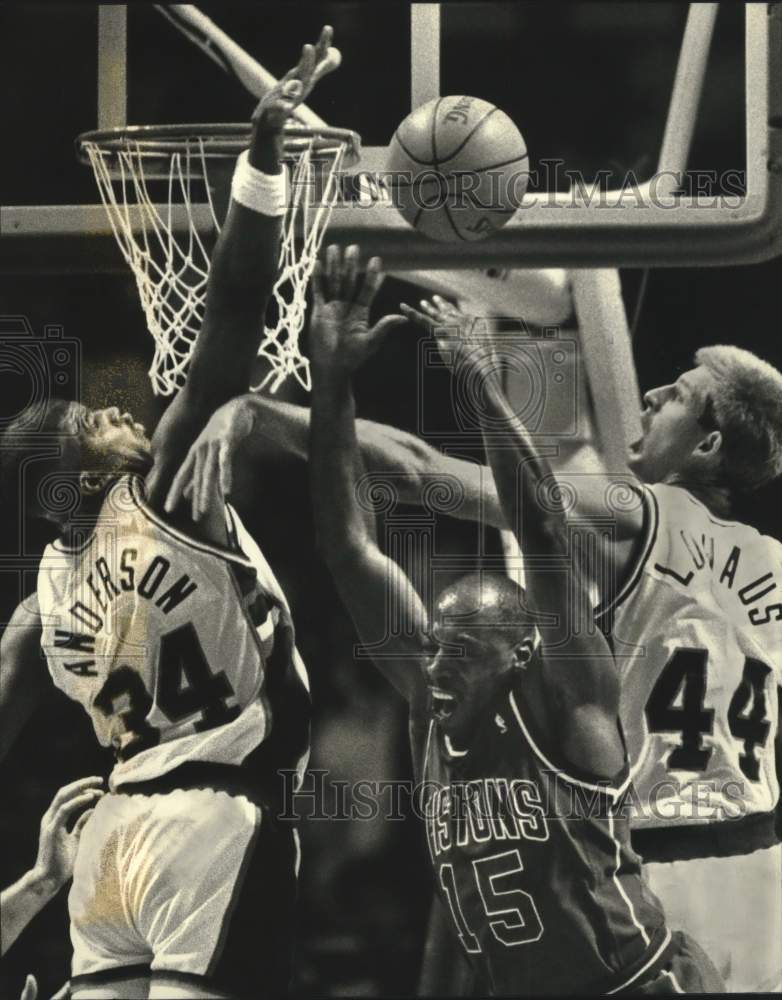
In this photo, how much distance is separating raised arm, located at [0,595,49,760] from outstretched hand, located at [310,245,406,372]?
1.00 metres

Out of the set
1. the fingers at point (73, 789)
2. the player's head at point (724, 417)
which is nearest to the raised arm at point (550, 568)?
the player's head at point (724, 417)

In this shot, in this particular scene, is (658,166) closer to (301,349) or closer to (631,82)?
(631,82)

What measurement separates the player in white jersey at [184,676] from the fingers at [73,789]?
0.05 m

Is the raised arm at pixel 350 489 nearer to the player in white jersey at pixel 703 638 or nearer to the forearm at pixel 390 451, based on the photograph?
the forearm at pixel 390 451

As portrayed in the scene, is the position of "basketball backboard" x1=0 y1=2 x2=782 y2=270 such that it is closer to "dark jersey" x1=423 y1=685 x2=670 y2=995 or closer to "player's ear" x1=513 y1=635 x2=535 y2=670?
"player's ear" x1=513 y1=635 x2=535 y2=670

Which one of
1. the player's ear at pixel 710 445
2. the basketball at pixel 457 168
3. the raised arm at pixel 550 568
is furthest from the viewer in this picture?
the player's ear at pixel 710 445

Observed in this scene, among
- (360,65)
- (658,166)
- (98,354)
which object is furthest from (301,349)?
(658,166)

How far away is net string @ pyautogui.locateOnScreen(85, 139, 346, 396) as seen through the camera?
350 centimetres

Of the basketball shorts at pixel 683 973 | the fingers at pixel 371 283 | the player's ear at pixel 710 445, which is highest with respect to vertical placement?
the fingers at pixel 371 283

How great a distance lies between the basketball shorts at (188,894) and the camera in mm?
3436

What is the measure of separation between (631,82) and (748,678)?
1.55m

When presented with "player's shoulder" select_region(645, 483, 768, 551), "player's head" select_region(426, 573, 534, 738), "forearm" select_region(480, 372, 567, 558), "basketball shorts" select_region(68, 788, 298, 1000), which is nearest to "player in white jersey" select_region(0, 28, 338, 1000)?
"basketball shorts" select_region(68, 788, 298, 1000)

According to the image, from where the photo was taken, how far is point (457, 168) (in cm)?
337

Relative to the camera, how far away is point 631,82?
3.60 meters
